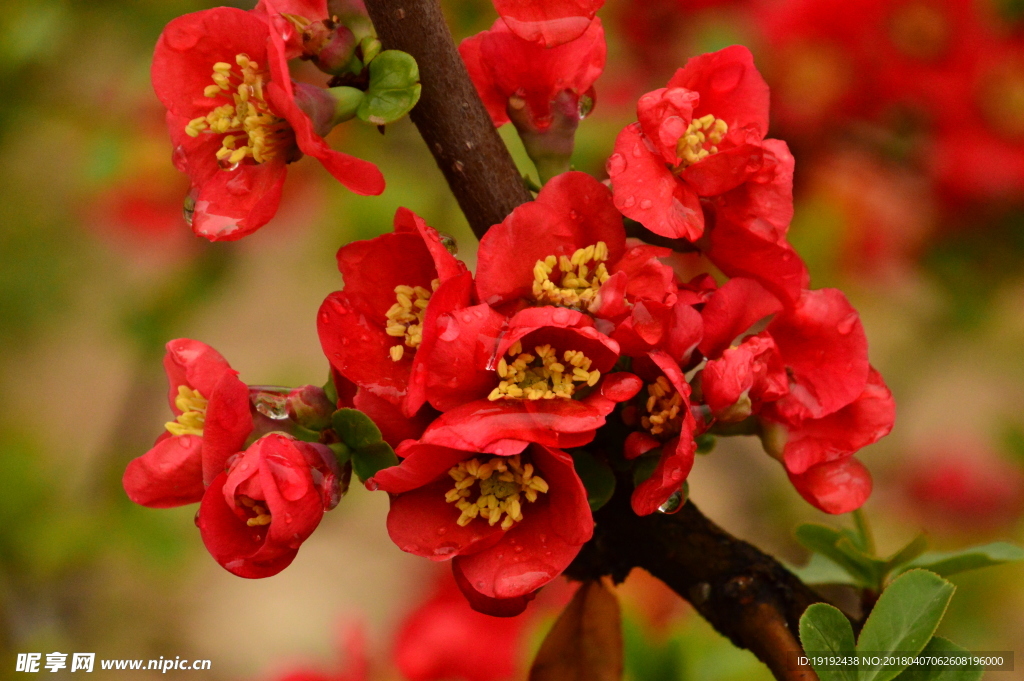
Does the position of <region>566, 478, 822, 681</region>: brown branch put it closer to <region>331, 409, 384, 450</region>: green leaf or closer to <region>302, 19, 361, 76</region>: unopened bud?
<region>331, 409, 384, 450</region>: green leaf

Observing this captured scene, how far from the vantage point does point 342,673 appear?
99 centimetres

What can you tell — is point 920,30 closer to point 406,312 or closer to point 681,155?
point 681,155

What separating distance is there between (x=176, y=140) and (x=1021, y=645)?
2387mm

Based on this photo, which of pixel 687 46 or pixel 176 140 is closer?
pixel 176 140

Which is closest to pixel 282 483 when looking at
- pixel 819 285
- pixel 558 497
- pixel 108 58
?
pixel 558 497

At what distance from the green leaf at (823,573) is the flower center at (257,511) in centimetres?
42

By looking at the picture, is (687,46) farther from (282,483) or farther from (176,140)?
(282,483)

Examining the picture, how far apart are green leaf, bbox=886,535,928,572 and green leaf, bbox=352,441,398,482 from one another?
1.17ft

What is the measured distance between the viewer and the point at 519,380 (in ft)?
1.50

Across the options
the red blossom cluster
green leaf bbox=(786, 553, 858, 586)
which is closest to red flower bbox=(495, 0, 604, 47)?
the red blossom cluster

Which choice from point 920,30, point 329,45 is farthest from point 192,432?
point 920,30

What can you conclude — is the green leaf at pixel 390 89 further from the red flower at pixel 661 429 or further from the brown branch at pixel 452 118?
the red flower at pixel 661 429

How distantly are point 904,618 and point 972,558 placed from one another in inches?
5.1

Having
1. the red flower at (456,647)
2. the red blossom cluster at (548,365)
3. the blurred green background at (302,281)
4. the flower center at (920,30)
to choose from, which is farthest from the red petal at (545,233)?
the flower center at (920,30)
